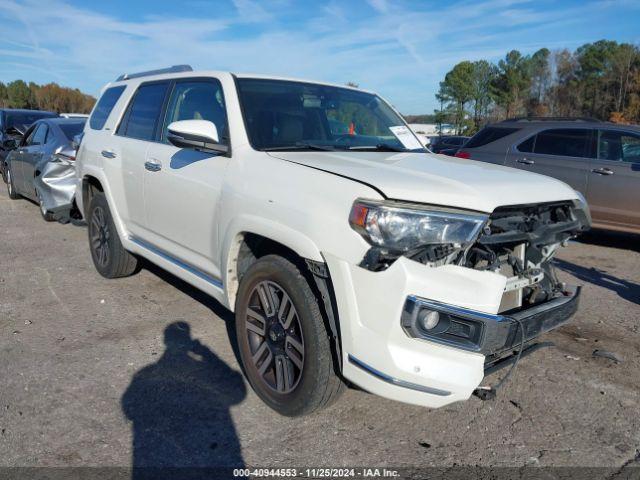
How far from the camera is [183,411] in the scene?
3.10m

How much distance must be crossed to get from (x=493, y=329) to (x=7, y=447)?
8.14 feet

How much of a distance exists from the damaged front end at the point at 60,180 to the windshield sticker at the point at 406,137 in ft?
17.3

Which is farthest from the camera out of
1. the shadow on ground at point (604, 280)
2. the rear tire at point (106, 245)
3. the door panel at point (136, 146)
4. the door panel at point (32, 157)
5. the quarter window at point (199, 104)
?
the door panel at point (32, 157)

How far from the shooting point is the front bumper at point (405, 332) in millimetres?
2393

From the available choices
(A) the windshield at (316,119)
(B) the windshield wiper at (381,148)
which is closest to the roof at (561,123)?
(A) the windshield at (316,119)

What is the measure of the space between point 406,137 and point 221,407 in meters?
2.44

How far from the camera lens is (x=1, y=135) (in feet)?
41.2

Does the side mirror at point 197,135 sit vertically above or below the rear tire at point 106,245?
above

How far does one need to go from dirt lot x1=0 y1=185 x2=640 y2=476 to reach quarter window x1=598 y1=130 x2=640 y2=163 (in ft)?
11.4

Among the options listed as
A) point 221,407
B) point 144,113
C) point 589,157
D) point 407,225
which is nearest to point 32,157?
point 144,113

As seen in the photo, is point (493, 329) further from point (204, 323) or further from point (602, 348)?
point (204, 323)

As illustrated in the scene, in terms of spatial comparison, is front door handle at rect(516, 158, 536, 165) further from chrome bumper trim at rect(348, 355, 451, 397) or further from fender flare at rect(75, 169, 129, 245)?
chrome bumper trim at rect(348, 355, 451, 397)

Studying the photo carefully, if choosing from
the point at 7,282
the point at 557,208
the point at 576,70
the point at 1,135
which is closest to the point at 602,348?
the point at 557,208

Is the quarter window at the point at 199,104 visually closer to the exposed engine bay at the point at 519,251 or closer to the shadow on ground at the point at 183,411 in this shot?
the shadow on ground at the point at 183,411
